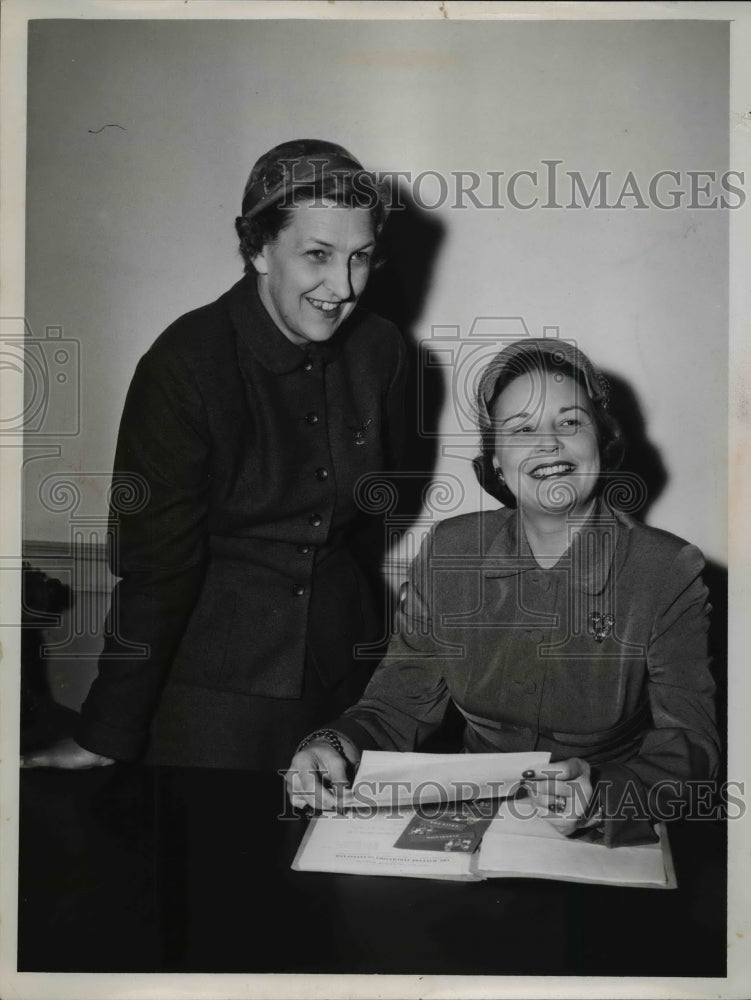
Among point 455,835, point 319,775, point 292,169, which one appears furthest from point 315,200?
point 455,835

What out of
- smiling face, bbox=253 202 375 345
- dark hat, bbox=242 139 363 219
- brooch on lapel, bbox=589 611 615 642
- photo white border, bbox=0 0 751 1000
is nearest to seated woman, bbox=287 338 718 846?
brooch on lapel, bbox=589 611 615 642

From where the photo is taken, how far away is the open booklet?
55.4 inches

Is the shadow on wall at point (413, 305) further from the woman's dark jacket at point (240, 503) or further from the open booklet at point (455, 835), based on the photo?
the open booklet at point (455, 835)

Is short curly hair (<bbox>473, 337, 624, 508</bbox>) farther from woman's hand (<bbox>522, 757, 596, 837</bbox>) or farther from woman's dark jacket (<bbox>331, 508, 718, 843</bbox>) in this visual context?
woman's hand (<bbox>522, 757, 596, 837</bbox>)

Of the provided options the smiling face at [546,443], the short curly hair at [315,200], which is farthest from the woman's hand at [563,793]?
the short curly hair at [315,200]

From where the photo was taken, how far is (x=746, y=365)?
154 centimetres

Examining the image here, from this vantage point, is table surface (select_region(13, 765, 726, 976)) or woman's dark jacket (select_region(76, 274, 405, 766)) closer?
table surface (select_region(13, 765, 726, 976))

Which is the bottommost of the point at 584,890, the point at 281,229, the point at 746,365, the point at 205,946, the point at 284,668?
the point at 205,946

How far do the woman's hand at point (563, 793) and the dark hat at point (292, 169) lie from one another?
3.28 ft

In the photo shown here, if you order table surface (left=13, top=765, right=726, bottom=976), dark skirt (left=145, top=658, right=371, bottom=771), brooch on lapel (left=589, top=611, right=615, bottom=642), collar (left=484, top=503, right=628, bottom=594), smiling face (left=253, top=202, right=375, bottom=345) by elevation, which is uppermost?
smiling face (left=253, top=202, right=375, bottom=345)

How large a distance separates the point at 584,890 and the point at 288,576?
66cm

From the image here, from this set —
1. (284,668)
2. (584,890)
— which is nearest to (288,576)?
(284,668)

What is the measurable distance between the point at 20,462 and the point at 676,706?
1151 millimetres

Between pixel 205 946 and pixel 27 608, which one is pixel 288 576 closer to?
pixel 27 608
